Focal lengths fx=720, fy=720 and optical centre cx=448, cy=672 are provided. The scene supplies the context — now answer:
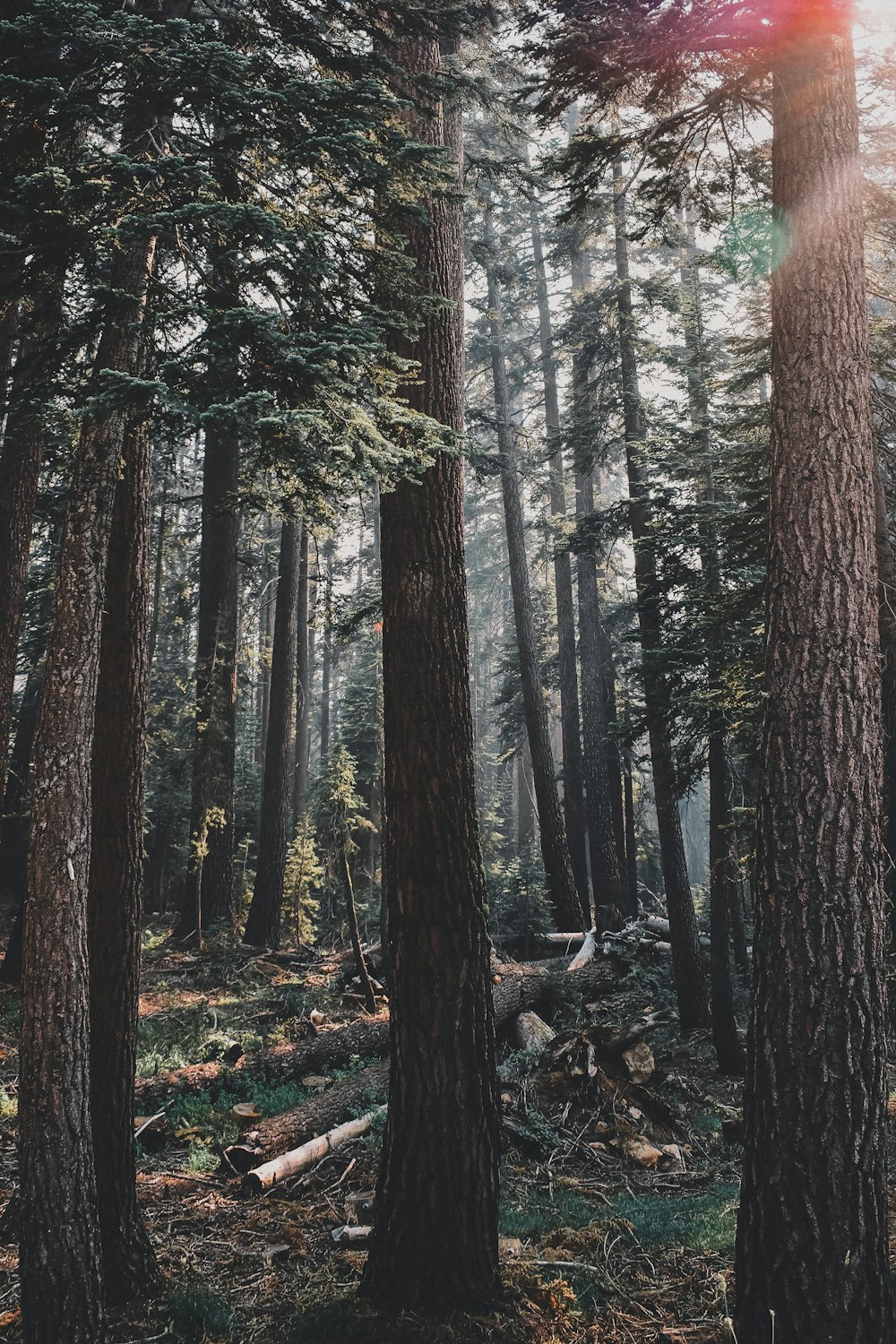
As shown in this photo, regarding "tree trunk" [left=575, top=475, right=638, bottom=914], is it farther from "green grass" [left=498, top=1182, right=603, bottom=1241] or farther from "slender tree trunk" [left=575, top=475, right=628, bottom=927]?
"green grass" [left=498, top=1182, right=603, bottom=1241]

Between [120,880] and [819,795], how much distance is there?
428cm

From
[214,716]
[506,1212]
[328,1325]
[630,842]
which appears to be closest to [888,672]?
[506,1212]

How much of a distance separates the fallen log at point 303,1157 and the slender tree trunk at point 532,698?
30.6 ft

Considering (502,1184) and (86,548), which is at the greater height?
(86,548)

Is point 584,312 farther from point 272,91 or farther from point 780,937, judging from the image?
point 780,937

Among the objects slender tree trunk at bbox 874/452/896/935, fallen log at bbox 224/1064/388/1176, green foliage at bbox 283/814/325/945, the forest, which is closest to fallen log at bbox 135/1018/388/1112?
the forest

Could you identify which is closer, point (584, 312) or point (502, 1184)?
point (502, 1184)

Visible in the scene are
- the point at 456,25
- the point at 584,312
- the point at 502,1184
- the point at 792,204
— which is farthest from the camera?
the point at 584,312

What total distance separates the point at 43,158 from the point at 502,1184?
8421mm

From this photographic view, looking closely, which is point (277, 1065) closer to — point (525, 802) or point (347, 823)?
point (347, 823)

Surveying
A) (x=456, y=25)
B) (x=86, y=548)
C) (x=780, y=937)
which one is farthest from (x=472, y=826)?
(x=456, y=25)

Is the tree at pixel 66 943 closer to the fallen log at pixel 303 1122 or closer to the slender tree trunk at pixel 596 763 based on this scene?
the fallen log at pixel 303 1122

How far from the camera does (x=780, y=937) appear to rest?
377 cm

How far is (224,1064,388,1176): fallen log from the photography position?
635 centimetres
